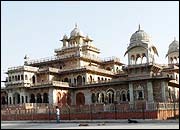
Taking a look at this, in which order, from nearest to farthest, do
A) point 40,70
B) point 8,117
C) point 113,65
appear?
point 8,117, point 40,70, point 113,65

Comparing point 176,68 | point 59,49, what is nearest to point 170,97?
point 176,68

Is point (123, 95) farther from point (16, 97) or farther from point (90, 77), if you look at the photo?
point (16, 97)

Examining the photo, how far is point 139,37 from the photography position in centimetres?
3794

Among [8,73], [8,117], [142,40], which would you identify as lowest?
[8,117]

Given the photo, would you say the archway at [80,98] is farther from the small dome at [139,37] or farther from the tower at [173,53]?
the tower at [173,53]

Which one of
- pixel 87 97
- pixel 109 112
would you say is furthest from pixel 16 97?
pixel 109 112

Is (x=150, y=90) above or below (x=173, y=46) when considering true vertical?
below

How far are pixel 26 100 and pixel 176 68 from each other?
1985 cm

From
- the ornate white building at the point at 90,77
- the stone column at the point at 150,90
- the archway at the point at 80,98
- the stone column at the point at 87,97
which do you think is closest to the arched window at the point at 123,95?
the ornate white building at the point at 90,77

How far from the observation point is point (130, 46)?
38188 millimetres

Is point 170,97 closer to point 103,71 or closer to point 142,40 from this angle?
point 142,40

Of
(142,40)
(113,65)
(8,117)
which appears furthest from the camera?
(113,65)

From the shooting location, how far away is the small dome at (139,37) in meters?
37.8

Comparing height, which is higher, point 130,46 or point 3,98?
point 130,46
